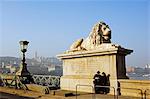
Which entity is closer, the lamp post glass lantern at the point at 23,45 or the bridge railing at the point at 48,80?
the lamp post glass lantern at the point at 23,45

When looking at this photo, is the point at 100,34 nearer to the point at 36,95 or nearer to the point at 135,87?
the point at 135,87

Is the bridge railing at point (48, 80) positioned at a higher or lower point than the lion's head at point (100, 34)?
lower

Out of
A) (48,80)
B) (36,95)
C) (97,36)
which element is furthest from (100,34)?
(48,80)

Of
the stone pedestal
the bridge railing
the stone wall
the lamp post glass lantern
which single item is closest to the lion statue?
the stone pedestal

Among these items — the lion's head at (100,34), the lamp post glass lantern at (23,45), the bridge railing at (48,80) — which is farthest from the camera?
the bridge railing at (48,80)

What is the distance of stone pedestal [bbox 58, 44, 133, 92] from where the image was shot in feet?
43.6

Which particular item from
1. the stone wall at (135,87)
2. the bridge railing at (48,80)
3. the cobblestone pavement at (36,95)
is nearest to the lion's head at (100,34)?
the stone wall at (135,87)

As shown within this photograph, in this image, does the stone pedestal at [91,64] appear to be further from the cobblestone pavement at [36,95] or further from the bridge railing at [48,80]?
the bridge railing at [48,80]

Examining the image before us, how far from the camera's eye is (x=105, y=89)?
13562 mm

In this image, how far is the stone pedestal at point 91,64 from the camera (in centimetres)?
1330

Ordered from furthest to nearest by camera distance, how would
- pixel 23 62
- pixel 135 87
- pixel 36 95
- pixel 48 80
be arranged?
pixel 48 80, pixel 23 62, pixel 36 95, pixel 135 87

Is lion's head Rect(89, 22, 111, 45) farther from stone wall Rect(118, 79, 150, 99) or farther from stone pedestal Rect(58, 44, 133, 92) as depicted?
stone wall Rect(118, 79, 150, 99)

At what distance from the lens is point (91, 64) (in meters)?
14.5

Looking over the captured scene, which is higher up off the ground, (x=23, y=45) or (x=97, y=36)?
(x=97, y=36)
